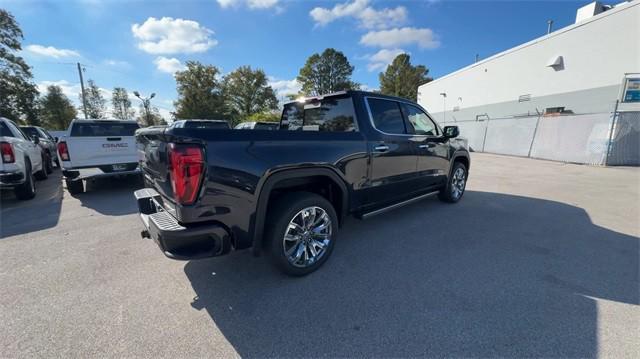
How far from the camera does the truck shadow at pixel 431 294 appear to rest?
1.85 metres

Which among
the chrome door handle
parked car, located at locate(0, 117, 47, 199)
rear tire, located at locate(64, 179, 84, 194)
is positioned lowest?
rear tire, located at locate(64, 179, 84, 194)

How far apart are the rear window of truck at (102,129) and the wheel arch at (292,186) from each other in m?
5.93

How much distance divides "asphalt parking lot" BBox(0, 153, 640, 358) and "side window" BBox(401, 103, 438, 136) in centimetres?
145

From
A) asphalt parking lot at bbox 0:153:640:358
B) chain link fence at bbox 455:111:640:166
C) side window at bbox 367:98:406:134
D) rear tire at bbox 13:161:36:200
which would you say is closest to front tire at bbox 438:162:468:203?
asphalt parking lot at bbox 0:153:640:358

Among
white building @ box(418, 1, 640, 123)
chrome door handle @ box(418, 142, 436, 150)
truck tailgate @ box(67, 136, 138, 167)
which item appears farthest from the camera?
white building @ box(418, 1, 640, 123)

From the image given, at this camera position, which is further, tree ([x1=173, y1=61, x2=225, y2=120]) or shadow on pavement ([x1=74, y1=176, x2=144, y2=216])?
tree ([x1=173, y1=61, x2=225, y2=120])

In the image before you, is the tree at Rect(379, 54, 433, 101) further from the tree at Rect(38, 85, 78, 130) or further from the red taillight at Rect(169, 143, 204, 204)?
the tree at Rect(38, 85, 78, 130)

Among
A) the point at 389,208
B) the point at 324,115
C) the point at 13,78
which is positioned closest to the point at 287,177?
the point at 324,115

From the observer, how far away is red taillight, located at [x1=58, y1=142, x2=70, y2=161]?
529 centimetres

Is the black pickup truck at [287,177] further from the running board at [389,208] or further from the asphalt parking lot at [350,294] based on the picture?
the asphalt parking lot at [350,294]

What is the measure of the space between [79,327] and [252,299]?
1277mm

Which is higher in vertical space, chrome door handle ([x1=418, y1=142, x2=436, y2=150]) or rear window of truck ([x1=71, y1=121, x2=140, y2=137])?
rear window of truck ([x1=71, y1=121, x2=140, y2=137])

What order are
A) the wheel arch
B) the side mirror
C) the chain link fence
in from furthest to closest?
1. the chain link fence
2. the side mirror
3. the wheel arch

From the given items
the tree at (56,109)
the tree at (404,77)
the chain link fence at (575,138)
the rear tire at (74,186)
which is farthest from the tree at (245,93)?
the rear tire at (74,186)
